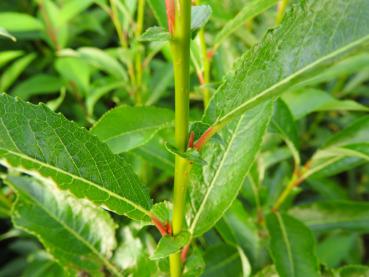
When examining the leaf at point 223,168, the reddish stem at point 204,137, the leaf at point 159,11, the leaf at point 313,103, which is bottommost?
the leaf at point 223,168

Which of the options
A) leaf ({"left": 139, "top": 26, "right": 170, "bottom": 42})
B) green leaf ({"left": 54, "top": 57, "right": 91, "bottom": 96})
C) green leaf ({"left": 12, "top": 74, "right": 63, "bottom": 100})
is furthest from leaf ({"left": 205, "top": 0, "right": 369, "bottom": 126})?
green leaf ({"left": 12, "top": 74, "right": 63, "bottom": 100})

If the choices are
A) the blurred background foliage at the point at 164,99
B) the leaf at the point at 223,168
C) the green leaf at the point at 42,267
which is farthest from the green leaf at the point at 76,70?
the leaf at the point at 223,168

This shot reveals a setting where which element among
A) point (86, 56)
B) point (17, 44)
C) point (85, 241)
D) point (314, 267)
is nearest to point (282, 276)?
point (314, 267)

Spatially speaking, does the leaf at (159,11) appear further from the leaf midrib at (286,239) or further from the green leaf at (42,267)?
the green leaf at (42,267)

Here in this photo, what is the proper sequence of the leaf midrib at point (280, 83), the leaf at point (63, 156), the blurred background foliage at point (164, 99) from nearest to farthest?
1. the leaf midrib at point (280, 83)
2. the leaf at point (63, 156)
3. the blurred background foliage at point (164, 99)

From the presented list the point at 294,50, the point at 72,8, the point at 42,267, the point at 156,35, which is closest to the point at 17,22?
the point at 72,8
